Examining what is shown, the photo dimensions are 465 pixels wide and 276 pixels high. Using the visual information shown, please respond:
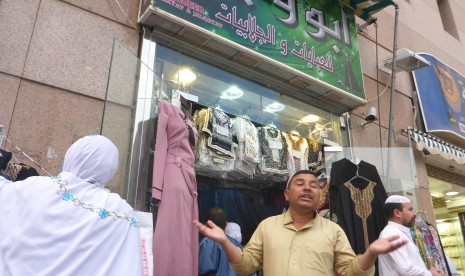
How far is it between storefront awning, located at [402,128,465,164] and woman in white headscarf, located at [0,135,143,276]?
5.76m

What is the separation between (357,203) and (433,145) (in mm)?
3206

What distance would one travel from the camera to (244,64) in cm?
480

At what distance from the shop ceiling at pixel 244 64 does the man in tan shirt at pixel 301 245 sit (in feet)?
7.70

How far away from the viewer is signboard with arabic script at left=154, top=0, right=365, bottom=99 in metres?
4.25

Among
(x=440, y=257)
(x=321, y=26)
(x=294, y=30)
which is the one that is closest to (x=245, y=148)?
(x=294, y=30)

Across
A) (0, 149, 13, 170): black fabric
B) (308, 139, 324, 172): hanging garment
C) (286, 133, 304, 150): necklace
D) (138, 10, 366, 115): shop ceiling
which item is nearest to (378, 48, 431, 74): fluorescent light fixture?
(138, 10, 366, 115): shop ceiling

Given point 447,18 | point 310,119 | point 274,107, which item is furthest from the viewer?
point 447,18

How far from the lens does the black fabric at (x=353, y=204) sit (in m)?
3.96

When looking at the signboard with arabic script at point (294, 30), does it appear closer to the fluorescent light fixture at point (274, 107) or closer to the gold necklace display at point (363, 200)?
the fluorescent light fixture at point (274, 107)

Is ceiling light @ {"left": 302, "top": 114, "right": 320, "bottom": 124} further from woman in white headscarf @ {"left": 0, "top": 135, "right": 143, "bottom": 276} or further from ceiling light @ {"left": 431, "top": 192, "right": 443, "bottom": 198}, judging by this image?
ceiling light @ {"left": 431, "top": 192, "right": 443, "bottom": 198}

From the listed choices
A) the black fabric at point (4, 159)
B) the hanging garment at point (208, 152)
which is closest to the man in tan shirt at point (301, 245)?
the black fabric at point (4, 159)

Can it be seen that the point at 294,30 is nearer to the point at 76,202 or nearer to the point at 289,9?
the point at 289,9

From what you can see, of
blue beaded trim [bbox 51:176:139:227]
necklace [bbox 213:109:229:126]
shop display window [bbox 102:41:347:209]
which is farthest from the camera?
necklace [bbox 213:109:229:126]

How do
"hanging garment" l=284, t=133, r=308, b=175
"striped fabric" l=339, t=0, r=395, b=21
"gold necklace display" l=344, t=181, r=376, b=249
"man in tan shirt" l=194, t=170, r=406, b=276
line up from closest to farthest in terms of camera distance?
1. "man in tan shirt" l=194, t=170, r=406, b=276
2. "gold necklace display" l=344, t=181, r=376, b=249
3. "hanging garment" l=284, t=133, r=308, b=175
4. "striped fabric" l=339, t=0, r=395, b=21
